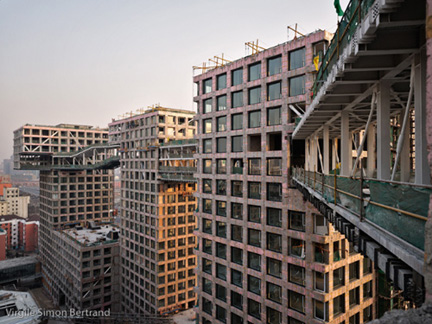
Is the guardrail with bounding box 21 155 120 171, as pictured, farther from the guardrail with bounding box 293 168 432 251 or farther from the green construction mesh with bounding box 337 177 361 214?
the guardrail with bounding box 293 168 432 251

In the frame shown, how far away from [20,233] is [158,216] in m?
97.0

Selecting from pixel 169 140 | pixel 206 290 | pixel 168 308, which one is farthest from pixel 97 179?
pixel 206 290

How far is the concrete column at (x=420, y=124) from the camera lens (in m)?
6.78

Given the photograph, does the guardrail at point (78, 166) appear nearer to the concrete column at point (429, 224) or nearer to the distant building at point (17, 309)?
the distant building at point (17, 309)

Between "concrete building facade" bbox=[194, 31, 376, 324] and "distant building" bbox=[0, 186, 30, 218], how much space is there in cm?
15179

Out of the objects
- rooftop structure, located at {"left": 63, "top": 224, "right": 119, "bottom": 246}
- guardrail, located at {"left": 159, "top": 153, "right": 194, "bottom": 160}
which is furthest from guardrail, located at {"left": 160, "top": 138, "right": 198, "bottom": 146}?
rooftop structure, located at {"left": 63, "top": 224, "right": 119, "bottom": 246}

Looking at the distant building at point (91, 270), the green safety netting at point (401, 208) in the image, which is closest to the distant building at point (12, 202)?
the distant building at point (91, 270)

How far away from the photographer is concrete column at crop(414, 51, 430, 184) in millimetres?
6777

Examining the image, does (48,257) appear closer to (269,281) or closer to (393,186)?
(269,281)

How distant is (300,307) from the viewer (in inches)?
→ 1114

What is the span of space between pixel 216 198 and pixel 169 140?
2689 centimetres

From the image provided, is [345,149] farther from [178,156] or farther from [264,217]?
[178,156]

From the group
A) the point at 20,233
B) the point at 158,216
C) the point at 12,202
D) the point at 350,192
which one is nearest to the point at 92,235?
the point at 158,216

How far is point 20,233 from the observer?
123m
